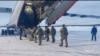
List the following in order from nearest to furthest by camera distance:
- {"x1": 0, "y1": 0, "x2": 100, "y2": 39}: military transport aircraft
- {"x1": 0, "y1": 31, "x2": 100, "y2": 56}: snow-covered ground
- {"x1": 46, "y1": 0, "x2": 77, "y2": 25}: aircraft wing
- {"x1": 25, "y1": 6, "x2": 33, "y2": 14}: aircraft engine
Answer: {"x1": 0, "y1": 31, "x2": 100, "y2": 56}: snow-covered ground < {"x1": 46, "y1": 0, "x2": 77, "y2": 25}: aircraft wing < {"x1": 0, "y1": 0, "x2": 100, "y2": 39}: military transport aircraft < {"x1": 25, "y1": 6, "x2": 33, "y2": 14}: aircraft engine

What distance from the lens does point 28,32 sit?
26734mm

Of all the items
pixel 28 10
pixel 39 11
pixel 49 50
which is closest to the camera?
pixel 49 50

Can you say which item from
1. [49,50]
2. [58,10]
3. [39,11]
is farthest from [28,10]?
[49,50]

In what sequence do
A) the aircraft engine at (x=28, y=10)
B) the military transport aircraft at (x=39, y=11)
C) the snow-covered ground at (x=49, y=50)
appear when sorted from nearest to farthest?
the snow-covered ground at (x=49, y=50), the military transport aircraft at (x=39, y=11), the aircraft engine at (x=28, y=10)

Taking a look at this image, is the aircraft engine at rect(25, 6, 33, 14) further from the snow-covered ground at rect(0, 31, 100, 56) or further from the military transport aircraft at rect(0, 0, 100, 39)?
the snow-covered ground at rect(0, 31, 100, 56)

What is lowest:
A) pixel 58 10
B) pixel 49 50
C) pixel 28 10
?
pixel 49 50

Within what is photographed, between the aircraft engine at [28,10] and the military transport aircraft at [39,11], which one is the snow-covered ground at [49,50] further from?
the aircraft engine at [28,10]

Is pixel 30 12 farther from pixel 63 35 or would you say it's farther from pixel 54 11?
pixel 63 35

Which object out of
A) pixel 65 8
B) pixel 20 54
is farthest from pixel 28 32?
pixel 20 54

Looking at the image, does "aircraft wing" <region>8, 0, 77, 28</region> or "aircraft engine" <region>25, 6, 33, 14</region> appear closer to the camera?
"aircraft wing" <region>8, 0, 77, 28</region>

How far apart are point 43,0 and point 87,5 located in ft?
133

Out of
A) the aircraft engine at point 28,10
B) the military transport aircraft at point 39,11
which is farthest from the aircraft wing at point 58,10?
the aircraft engine at point 28,10

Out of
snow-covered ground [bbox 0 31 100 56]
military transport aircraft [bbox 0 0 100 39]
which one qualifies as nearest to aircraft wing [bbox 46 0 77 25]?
military transport aircraft [bbox 0 0 100 39]

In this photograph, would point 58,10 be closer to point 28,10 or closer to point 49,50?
point 49,50
